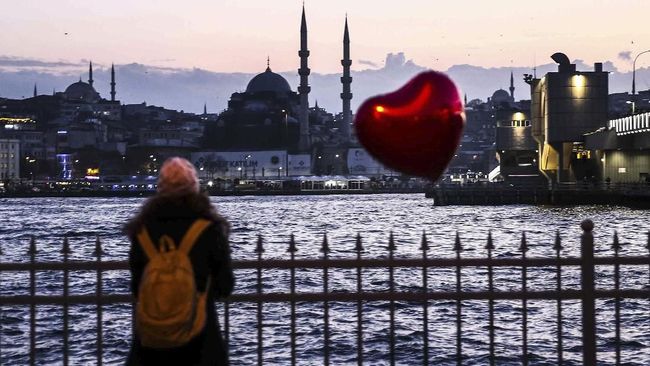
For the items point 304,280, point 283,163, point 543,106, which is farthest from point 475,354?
point 283,163

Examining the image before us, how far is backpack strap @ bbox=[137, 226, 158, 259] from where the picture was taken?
5219mm

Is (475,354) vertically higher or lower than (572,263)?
lower

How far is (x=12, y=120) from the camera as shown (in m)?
190

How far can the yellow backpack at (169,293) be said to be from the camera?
5156 millimetres

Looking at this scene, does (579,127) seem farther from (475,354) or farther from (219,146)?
(219,146)

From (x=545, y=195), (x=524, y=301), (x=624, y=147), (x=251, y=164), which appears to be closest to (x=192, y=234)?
(x=524, y=301)

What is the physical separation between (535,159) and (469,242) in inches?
2311

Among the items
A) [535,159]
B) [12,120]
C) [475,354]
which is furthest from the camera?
[12,120]

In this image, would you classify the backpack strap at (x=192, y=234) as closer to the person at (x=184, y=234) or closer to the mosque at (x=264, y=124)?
the person at (x=184, y=234)

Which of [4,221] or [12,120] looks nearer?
[4,221]

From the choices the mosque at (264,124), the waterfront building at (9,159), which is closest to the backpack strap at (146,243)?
the mosque at (264,124)

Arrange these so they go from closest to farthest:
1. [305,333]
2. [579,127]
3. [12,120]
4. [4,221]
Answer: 1. [305,333]
2. [4,221]
3. [579,127]
4. [12,120]

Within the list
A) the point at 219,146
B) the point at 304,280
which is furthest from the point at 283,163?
the point at 304,280

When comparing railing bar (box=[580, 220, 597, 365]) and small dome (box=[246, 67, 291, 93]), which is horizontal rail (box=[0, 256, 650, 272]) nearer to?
railing bar (box=[580, 220, 597, 365])
